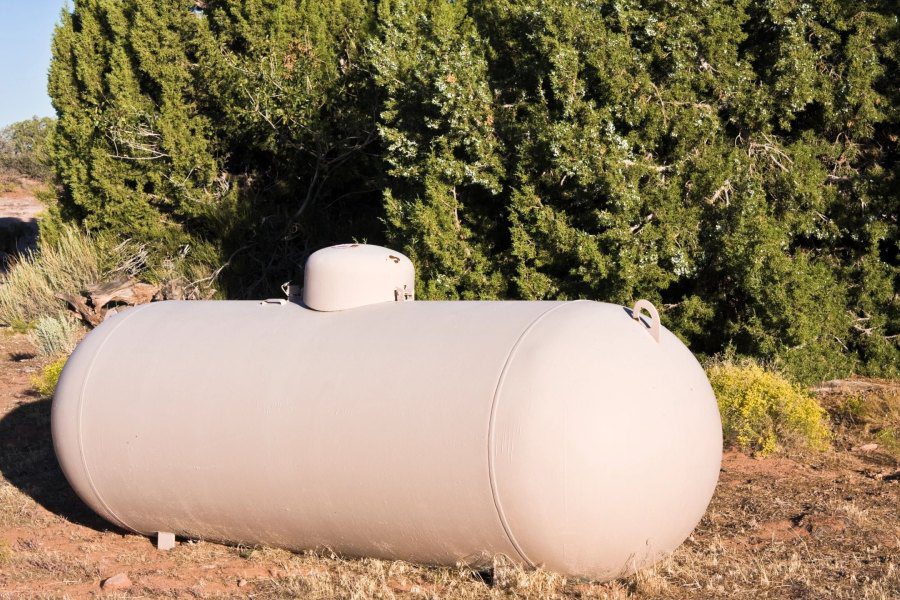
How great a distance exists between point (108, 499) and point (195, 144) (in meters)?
9.12

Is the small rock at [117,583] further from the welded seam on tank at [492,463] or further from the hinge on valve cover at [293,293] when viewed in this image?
the welded seam on tank at [492,463]

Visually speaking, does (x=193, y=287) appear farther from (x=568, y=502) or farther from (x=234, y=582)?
(x=568, y=502)

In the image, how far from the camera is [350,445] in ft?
16.7

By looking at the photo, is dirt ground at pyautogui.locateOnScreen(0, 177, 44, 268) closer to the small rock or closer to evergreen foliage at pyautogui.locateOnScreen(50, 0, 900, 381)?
evergreen foliage at pyautogui.locateOnScreen(50, 0, 900, 381)

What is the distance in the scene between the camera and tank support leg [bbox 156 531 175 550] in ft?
19.7

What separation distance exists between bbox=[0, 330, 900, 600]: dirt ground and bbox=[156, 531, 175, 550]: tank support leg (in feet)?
0.17

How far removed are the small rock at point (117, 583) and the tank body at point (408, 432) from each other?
1.52 ft

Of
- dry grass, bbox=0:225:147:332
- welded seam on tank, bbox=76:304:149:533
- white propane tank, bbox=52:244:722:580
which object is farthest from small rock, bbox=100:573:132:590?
dry grass, bbox=0:225:147:332

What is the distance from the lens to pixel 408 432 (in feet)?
16.3

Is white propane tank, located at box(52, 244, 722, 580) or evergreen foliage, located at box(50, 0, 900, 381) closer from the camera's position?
white propane tank, located at box(52, 244, 722, 580)

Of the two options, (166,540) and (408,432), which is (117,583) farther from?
(408,432)

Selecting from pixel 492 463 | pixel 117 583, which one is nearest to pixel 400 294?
pixel 492 463

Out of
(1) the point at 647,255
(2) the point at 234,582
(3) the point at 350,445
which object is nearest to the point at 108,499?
(2) the point at 234,582

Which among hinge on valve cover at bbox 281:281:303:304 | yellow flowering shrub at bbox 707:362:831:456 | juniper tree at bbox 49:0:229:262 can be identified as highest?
juniper tree at bbox 49:0:229:262
